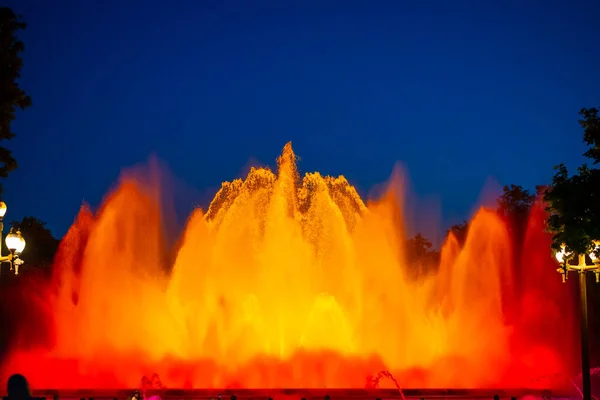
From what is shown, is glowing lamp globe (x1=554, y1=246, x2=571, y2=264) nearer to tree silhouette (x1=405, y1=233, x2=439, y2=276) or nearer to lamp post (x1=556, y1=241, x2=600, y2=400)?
lamp post (x1=556, y1=241, x2=600, y2=400)

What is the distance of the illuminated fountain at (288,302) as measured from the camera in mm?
20438

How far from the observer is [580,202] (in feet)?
45.6

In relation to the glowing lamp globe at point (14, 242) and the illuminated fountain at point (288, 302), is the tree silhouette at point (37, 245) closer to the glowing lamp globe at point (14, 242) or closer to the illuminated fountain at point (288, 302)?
the illuminated fountain at point (288, 302)

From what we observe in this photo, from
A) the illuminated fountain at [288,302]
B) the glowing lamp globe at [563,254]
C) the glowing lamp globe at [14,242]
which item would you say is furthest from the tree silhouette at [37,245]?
the glowing lamp globe at [563,254]

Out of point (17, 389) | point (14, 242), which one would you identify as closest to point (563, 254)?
point (14, 242)

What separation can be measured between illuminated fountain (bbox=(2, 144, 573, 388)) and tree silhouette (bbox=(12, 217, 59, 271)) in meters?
14.5

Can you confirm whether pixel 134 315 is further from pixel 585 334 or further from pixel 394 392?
pixel 585 334

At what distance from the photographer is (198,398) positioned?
17.4 meters

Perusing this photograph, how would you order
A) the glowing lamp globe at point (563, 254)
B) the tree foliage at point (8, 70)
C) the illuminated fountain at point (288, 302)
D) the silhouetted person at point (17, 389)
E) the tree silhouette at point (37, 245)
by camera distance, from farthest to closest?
1. the tree silhouette at point (37, 245)
2. the illuminated fountain at point (288, 302)
3. the glowing lamp globe at point (563, 254)
4. the tree foliage at point (8, 70)
5. the silhouetted person at point (17, 389)

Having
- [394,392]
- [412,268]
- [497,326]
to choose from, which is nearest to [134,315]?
[394,392]

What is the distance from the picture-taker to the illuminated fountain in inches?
805

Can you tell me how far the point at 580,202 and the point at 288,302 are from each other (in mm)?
14394

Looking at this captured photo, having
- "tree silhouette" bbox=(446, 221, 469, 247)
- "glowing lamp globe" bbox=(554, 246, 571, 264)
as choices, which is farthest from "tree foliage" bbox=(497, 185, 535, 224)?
"glowing lamp globe" bbox=(554, 246, 571, 264)

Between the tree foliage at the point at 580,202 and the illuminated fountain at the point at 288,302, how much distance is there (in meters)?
7.71
